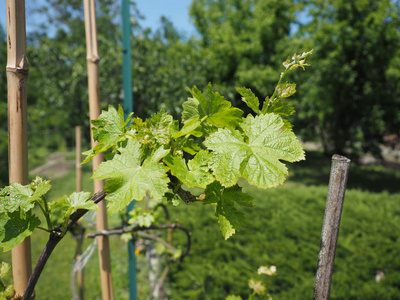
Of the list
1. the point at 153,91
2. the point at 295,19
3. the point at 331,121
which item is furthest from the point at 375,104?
the point at 153,91

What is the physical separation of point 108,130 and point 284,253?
7.81 feet

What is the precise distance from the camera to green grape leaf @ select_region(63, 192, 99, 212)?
64 cm

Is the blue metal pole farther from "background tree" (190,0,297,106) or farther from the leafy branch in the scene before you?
"background tree" (190,0,297,106)

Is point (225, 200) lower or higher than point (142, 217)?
higher

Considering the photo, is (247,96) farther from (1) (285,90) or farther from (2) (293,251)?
(2) (293,251)

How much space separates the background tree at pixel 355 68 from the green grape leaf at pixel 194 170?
1019 cm

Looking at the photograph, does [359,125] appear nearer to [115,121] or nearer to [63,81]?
[63,81]

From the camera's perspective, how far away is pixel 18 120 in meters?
0.76

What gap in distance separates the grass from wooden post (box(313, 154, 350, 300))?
1.16 m

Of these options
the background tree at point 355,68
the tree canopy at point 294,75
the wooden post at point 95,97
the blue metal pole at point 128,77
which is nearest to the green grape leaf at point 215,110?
the wooden post at point 95,97

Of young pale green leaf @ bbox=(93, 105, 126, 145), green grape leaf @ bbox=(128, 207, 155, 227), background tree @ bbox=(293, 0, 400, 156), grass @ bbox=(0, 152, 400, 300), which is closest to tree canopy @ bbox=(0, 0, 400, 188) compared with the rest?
background tree @ bbox=(293, 0, 400, 156)

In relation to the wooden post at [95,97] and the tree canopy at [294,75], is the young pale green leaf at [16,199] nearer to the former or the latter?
the wooden post at [95,97]

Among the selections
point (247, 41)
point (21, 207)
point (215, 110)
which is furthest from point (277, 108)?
point (247, 41)

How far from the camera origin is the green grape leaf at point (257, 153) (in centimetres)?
55
